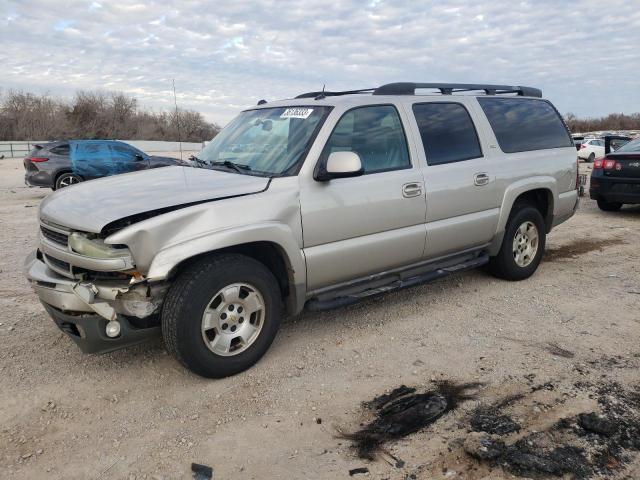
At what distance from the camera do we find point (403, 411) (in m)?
3.15

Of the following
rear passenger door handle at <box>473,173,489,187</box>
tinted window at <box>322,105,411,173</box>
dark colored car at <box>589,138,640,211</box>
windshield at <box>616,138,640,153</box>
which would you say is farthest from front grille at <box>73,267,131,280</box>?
windshield at <box>616,138,640,153</box>

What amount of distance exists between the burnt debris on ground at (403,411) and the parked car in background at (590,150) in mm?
30569

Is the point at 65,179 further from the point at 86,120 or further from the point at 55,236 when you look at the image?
the point at 86,120

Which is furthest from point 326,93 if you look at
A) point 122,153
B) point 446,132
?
point 122,153

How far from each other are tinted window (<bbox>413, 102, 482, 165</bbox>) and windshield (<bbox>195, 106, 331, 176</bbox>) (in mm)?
Answer: 1034

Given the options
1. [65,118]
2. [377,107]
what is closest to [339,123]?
[377,107]

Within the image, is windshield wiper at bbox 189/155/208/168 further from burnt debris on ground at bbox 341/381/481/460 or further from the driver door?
burnt debris on ground at bbox 341/381/481/460

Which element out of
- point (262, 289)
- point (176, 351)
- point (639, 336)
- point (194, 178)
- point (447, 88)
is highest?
point (447, 88)

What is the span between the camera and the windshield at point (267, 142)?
3873 millimetres

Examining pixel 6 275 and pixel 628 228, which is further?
pixel 628 228

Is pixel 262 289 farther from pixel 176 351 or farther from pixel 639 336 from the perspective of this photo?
pixel 639 336

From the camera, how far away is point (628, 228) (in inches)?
348

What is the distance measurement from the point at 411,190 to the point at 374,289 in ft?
2.94

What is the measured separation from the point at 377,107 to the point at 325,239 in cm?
129
